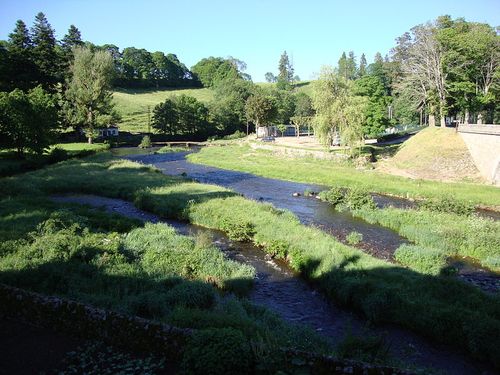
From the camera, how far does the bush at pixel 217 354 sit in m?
8.56

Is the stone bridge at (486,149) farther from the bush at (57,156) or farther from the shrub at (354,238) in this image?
the bush at (57,156)

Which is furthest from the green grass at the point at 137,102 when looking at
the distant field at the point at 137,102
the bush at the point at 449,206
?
the bush at the point at 449,206

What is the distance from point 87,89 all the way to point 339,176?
191 ft

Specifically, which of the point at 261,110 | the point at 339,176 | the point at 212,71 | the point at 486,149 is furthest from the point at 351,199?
the point at 212,71

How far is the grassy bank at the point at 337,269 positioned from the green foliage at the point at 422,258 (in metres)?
1.90

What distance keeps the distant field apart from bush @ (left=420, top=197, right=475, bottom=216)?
7310 cm

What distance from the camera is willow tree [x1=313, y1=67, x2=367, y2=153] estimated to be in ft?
176

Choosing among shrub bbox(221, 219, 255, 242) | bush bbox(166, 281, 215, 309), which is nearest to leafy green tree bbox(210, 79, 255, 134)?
shrub bbox(221, 219, 255, 242)

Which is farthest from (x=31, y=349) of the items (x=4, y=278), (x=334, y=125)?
(x=334, y=125)

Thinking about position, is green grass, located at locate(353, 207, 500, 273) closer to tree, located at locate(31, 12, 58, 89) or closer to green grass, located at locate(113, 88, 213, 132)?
tree, located at locate(31, 12, 58, 89)

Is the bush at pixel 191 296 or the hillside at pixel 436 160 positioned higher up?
the hillside at pixel 436 160

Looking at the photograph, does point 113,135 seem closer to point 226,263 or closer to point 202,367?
point 226,263

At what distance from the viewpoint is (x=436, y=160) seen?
50.3 meters

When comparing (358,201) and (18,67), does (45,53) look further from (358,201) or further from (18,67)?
(358,201)
